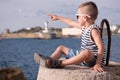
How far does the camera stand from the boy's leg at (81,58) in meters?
6.02

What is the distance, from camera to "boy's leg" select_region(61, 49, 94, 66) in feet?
19.8

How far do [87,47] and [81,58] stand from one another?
0.29m

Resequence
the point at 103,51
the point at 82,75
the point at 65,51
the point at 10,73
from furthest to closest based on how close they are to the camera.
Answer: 1. the point at 10,73
2. the point at 65,51
3. the point at 103,51
4. the point at 82,75

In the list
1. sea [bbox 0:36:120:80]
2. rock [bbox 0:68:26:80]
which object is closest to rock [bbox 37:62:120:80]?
sea [bbox 0:36:120:80]

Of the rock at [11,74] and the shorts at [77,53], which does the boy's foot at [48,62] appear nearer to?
the shorts at [77,53]

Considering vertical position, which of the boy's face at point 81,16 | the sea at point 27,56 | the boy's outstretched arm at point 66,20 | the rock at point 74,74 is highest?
the boy's face at point 81,16

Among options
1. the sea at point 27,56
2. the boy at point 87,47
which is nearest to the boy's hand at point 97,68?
the boy at point 87,47

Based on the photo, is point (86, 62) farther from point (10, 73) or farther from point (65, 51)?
point (10, 73)

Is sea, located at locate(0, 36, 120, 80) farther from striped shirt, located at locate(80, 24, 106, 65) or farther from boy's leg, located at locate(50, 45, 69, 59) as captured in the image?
striped shirt, located at locate(80, 24, 106, 65)

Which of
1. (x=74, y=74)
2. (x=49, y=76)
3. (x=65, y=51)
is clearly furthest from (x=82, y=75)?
(x=65, y=51)

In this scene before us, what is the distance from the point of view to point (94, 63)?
6230mm

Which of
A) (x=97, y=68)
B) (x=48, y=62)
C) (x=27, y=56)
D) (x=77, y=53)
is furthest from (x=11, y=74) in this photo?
(x=27, y=56)

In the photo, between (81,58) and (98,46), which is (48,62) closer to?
(81,58)

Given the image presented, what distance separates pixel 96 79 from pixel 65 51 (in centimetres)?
105
